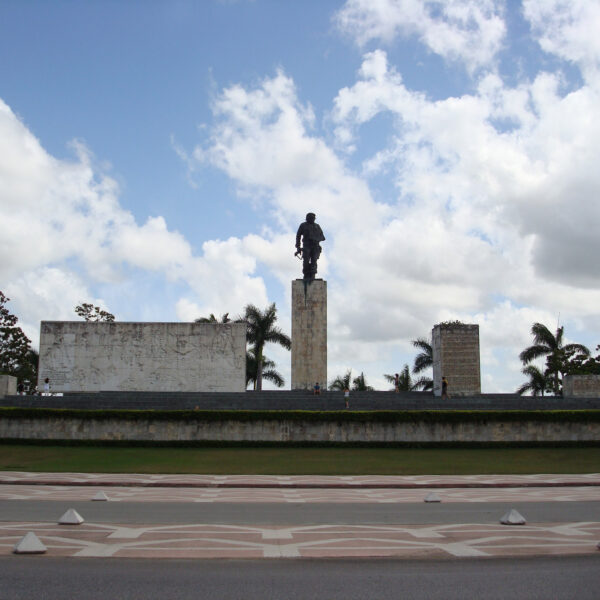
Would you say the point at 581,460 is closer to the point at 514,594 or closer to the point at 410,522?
the point at 410,522

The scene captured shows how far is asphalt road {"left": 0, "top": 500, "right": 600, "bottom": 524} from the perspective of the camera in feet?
24.5

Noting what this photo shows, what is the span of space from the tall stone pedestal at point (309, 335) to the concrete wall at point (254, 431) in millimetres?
4790

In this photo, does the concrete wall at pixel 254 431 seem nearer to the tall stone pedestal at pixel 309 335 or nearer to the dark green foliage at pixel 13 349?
the tall stone pedestal at pixel 309 335

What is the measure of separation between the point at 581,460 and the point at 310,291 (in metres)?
10.9

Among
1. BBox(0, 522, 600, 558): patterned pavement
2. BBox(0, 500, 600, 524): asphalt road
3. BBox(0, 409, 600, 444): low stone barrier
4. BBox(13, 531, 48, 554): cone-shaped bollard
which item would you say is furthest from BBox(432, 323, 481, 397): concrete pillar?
BBox(13, 531, 48, 554): cone-shaped bollard

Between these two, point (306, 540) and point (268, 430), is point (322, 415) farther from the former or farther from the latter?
point (306, 540)

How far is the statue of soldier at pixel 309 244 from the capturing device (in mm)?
24969

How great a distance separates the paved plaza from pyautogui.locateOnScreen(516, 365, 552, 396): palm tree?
21.0 metres

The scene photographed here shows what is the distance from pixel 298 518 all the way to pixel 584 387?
1838 centimetres

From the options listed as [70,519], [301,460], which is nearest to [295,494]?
[70,519]

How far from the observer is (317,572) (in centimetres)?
480

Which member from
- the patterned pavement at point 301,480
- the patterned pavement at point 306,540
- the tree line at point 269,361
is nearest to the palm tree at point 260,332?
the tree line at point 269,361

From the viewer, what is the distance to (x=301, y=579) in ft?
15.0

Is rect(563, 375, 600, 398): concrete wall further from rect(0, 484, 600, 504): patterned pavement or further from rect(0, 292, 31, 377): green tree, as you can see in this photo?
rect(0, 292, 31, 377): green tree
